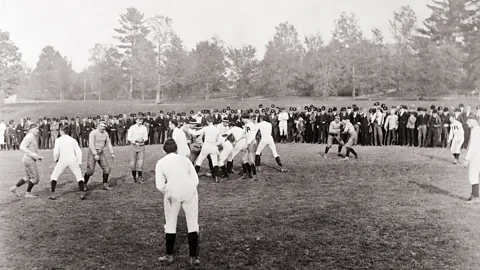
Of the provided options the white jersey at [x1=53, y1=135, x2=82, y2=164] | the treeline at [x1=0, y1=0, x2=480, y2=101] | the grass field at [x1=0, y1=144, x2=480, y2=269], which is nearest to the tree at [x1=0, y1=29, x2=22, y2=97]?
the treeline at [x1=0, y1=0, x2=480, y2=101]

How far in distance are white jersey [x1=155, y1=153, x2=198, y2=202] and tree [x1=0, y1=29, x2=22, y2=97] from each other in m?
22.1

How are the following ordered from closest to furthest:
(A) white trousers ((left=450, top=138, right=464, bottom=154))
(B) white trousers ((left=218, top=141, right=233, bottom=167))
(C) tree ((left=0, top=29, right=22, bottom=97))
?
(B) white trousers ((left=218, top=141, right=233, bottom=167))
(A) white trousers ((left=450, top=138, right=464, bottom=154))
(C) tree ((left=0, top=29, right=22, bottom=97))

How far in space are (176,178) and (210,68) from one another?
1729 inches

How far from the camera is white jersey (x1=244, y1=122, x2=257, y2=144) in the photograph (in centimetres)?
1393

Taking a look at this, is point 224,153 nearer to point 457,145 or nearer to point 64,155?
point 64,155

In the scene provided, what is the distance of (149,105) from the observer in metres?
47.6

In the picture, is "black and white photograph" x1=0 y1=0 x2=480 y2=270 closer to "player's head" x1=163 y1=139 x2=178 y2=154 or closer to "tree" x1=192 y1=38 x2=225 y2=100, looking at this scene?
"player's head" x1=163 y1=139 x2=178 y2=154

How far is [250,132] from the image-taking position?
46.1 feet

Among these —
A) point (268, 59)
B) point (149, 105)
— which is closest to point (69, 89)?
point (149, 105)

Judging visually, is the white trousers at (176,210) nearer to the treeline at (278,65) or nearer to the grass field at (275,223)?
the grass field at (275,223)

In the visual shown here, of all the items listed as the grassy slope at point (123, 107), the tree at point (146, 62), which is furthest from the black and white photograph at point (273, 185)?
the tree at point (146, 62)

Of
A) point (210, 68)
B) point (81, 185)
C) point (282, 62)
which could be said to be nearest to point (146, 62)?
point (210, 68)

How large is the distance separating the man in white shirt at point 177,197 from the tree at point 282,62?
1518 inches

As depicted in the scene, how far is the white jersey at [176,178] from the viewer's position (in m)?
7.25
